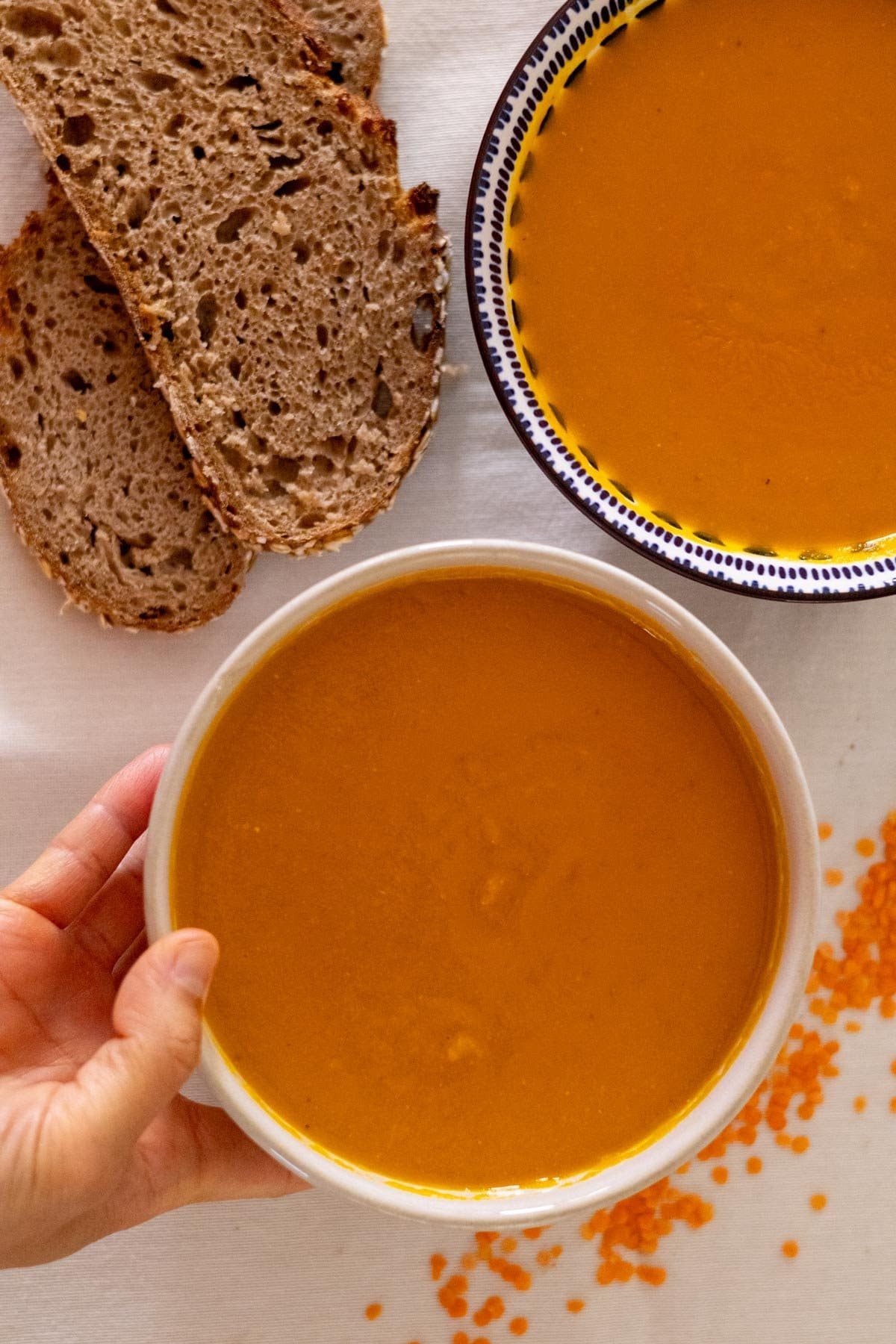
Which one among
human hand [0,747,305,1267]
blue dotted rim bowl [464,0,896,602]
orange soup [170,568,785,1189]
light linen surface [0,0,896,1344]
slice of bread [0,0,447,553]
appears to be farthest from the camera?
light linen surface [0,0,896,1344]

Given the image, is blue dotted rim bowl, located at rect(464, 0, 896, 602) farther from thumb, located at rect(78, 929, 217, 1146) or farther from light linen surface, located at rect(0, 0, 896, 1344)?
thumb, located at rect(78, 929, 217, 1146)

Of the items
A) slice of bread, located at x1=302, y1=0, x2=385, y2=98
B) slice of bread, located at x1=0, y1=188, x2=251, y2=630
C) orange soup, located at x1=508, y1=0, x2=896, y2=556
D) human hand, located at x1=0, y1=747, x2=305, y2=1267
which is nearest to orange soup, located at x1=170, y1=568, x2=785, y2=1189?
human hand, located at x1=0, y1=747, x2=305, y2=1267

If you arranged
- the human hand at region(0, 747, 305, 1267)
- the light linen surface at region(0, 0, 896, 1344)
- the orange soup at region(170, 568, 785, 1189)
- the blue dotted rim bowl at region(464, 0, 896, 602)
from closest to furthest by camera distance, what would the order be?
1. the human hand at region(0, 747, 305, 1267)
2. the orange soup at region(170, 568, 785, 1189)
3. the blue dotted rim bowl at region(464, 0, 896, 602)
4. the light linen surface at region(0, 0, 896, 1344)

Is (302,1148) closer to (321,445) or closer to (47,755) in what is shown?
(47,755)

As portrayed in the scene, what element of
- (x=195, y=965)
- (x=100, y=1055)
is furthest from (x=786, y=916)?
(x=100, y=1055)

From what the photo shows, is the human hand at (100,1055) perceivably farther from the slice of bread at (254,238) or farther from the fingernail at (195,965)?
the slice of bread at (254,238)
